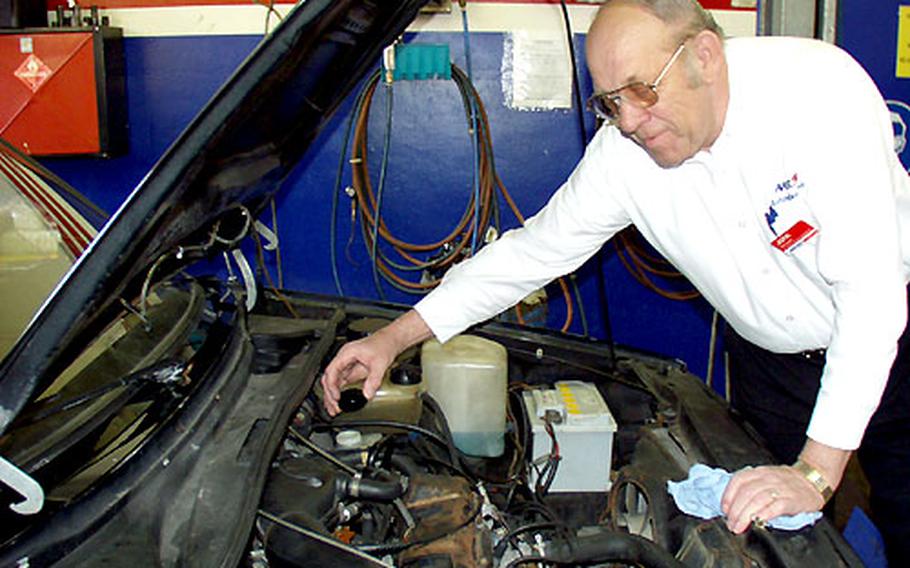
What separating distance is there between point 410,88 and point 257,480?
→ 109 inches

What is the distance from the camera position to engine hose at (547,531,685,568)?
4.17ft

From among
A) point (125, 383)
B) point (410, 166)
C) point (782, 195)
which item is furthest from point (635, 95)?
point (410, 166)

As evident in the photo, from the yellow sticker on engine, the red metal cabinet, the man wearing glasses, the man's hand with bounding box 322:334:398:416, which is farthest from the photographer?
the yellow sticker on engine

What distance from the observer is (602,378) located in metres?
2.05

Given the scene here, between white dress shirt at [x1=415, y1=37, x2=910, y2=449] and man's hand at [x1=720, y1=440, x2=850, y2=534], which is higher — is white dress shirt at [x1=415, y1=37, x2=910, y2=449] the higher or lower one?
the higher one

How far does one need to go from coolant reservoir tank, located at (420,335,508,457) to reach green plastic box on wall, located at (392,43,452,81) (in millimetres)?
2037

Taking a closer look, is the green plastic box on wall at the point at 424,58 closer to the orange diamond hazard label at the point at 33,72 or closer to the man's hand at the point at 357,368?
the orange diamond hazard label at the point at 33,72

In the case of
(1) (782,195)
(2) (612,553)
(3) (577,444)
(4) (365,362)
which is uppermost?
(1) (782,195)

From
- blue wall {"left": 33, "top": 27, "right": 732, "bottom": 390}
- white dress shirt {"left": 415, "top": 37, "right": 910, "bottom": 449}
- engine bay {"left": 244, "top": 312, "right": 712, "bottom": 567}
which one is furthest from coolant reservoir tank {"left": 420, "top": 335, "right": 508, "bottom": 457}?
blue wall {"left": 33, "top": 27, "right": 732, "bottom": 390}

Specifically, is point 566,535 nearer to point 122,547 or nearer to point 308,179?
point 122,547

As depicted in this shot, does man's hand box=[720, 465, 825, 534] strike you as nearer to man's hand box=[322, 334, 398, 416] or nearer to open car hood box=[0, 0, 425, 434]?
man's hand box=[322, 334, 398, 416]

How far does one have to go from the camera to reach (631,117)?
1.59 metres

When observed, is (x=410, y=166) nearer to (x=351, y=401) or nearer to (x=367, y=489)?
(x=351, y=401)

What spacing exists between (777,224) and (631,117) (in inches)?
15.1
